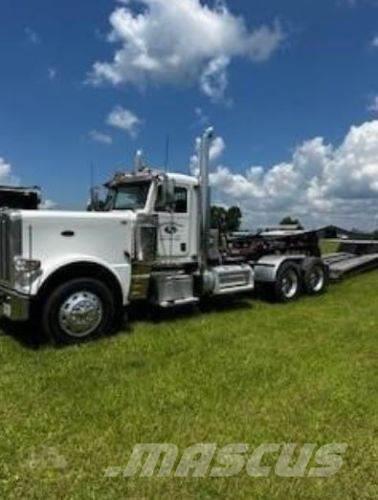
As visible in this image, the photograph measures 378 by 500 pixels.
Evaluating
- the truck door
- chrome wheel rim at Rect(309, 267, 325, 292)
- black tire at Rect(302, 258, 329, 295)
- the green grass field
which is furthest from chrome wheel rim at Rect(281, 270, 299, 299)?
the green grass field

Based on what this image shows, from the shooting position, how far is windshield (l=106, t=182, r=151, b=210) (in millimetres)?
10508

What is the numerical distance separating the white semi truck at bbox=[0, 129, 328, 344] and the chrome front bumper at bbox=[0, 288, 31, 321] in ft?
0.04

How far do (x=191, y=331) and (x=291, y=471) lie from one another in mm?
5051

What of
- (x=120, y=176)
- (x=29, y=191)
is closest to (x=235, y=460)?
(x=120, y=176)

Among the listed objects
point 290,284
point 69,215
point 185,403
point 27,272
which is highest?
point 69,215

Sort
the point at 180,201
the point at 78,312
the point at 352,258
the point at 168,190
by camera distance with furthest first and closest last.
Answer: the point at 352,258
the point at 180,201
the point at 168,190
the point at 78,312

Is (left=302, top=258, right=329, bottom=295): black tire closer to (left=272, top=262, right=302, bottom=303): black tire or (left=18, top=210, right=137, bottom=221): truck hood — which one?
(left=272, top=262, right=302, bottom=303): black tire

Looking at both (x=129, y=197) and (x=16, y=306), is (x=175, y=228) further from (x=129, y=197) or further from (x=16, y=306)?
(x=16, y=306)

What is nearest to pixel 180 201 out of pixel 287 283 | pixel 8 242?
pixel 8 242

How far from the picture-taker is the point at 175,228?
1074 cm

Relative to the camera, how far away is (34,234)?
8789 mm

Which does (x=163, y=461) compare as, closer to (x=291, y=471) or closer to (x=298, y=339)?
(x=291, y=471)

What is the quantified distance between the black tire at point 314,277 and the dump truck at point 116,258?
6.19 ft

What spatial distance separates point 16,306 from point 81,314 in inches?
34.8
